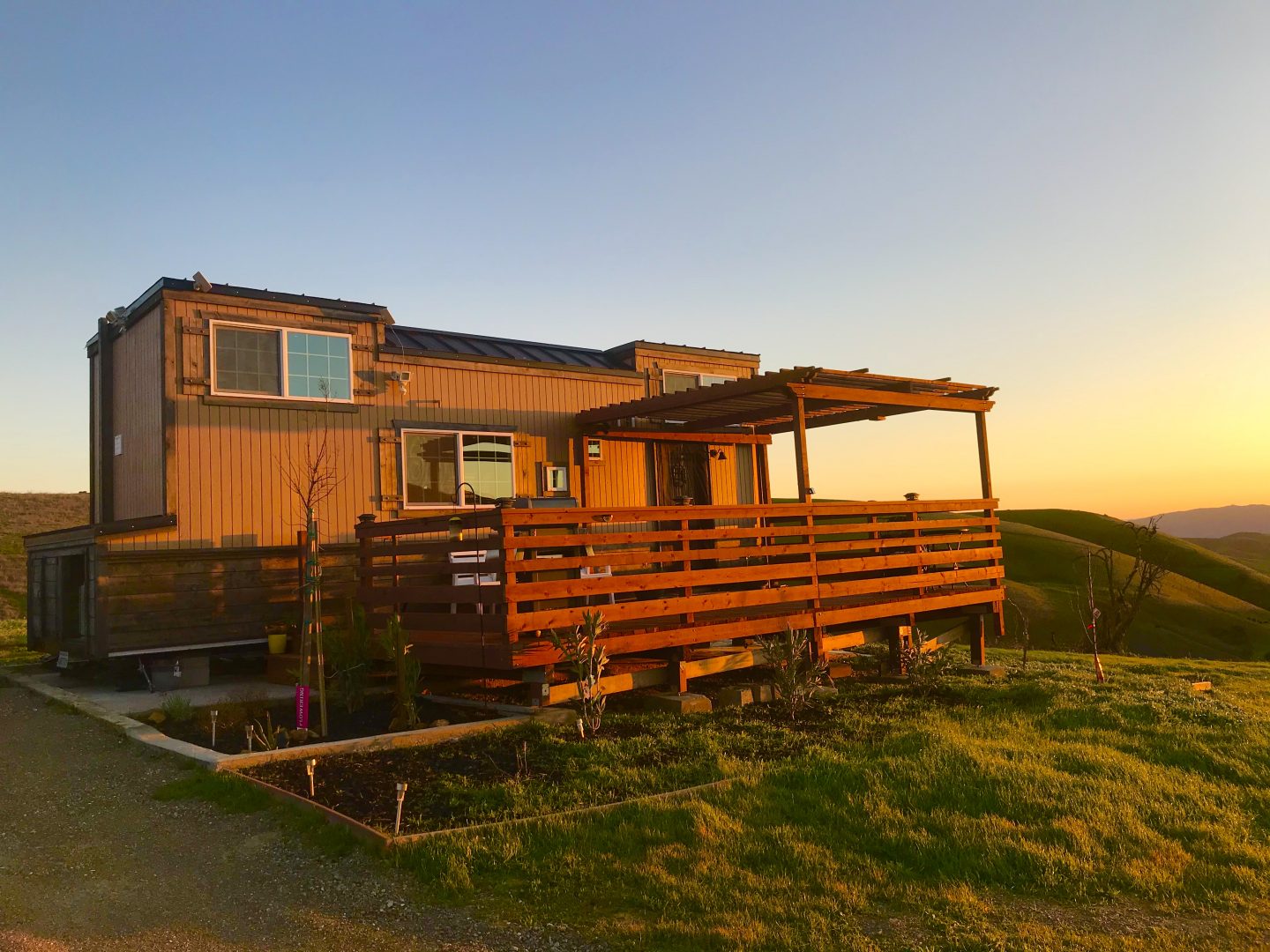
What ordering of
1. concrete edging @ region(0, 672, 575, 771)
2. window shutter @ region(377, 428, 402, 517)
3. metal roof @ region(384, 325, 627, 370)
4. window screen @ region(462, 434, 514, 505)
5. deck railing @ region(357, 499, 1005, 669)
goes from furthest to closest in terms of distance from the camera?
metal roof @ region(384, 325, 627, 370) → window screen @ region(462, 434, 514, 505) → window shutter @ region(377, 428, 402, 517) → deck railing @ region(357, 499, 1005, 669) → concrete edging @ region(0, 672, 575, 771)

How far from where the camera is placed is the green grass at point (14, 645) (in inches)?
541

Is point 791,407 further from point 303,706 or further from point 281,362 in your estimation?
point 303,706

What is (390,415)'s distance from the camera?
12000mm

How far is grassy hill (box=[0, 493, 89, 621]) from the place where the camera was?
25.8 meters

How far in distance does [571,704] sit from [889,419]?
782 cm

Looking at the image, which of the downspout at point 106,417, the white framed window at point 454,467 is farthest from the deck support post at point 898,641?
the downspout at point 106,417

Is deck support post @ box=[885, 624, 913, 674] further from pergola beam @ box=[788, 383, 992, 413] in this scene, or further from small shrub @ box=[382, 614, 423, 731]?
small shrub @ box=[382, 614, 423, 731]

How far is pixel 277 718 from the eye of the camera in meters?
8.24

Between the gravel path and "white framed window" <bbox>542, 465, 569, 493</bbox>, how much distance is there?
300 inches

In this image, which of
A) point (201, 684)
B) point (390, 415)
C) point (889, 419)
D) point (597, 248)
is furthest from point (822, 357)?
point (201, 684)

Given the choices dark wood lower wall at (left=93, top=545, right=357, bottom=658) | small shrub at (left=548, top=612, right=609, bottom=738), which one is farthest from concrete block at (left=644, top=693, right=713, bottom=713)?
dark wood lower wall at (left=93, top=545, right=357, bottom=658)

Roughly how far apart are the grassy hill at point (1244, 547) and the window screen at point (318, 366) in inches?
2856

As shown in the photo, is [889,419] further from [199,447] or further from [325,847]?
[325,847]

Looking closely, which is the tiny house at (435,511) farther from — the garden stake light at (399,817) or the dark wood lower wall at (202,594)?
the garden stake light at (399,817)
